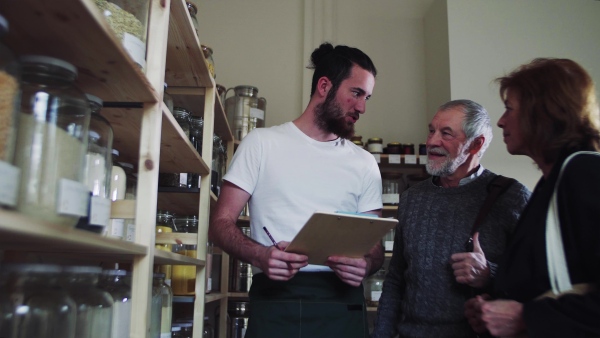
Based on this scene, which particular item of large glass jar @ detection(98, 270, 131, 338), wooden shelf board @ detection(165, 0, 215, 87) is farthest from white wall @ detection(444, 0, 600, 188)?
large glass jar @ detection(98, 270, 131, 338)

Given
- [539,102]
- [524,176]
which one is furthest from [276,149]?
[524,176]

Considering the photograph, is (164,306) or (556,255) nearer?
(556,255)

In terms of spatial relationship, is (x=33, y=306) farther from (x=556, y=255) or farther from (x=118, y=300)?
(x=556, y=255)

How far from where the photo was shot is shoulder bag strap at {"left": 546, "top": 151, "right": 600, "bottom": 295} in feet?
3.70

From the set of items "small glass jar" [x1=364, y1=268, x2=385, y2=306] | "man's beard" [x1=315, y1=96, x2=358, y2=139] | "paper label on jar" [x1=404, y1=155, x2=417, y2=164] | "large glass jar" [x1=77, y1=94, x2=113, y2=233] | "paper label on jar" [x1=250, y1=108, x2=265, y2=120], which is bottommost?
"small glass jar" [x1=364, y1=268, x2=385, y2=306]

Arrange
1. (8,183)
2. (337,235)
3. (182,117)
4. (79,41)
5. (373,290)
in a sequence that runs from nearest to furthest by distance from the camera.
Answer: (8,183)
(79,41)
(337,235)
(182,117)
(373,290)

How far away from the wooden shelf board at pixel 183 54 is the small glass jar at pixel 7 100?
83 cm

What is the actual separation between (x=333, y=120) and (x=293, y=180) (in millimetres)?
302

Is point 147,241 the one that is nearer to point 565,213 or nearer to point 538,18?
point 565,213

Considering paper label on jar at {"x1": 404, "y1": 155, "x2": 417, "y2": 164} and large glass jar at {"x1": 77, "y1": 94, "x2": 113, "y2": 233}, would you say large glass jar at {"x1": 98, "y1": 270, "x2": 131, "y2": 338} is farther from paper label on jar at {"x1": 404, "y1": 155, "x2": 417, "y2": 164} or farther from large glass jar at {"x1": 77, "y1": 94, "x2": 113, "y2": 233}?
paper label on jar at {"x1": 404, "y1": 155, "x2": 417, "y2": 164}

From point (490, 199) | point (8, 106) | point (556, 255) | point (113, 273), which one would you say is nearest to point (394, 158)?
point (490, 199)

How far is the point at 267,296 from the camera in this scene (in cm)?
171

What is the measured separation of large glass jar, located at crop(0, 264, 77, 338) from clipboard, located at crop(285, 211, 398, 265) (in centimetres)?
57

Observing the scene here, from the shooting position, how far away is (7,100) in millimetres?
614
